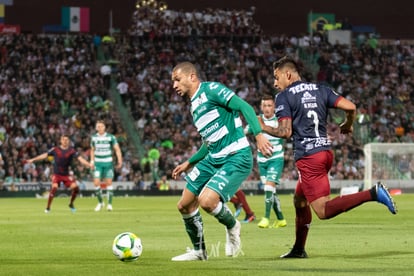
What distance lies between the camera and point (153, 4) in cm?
5572

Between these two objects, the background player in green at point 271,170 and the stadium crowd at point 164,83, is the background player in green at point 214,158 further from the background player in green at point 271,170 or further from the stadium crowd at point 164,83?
the stadium crowd at point 164,83

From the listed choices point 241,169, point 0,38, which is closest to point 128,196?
point 0,38

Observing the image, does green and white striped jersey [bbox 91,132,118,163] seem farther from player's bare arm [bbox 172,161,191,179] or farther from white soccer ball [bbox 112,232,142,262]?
white soccer ball [bbox 112,232,142,262]

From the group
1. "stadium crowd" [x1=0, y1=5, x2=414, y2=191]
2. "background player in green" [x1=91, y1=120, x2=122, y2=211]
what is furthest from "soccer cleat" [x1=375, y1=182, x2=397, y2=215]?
"stadium crowd" [x1=0, y1=5, x2=414, y2=191]

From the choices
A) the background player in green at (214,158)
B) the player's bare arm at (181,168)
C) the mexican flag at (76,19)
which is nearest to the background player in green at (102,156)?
the player's bare arm at (181,168)

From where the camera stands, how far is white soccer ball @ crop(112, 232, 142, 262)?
37.6 feet

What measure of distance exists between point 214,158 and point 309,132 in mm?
1281

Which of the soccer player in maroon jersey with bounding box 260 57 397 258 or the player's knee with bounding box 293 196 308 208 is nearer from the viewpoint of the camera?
the soccer player in maroon jersey with bounding box 260 57 397 258

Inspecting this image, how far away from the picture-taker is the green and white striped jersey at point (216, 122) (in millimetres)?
11359

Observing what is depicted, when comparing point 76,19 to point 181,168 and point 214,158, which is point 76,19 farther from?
point 214,158

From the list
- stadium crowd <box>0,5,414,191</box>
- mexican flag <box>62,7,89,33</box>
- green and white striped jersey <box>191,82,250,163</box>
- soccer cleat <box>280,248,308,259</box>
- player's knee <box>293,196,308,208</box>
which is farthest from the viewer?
mexican flag <box>62,7,89,33</box>

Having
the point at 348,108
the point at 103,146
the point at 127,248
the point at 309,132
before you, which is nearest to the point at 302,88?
the point at 309,132

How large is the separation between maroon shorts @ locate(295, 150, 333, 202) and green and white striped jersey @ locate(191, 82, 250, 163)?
0.85 metres

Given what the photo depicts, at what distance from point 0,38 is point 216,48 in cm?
1237
